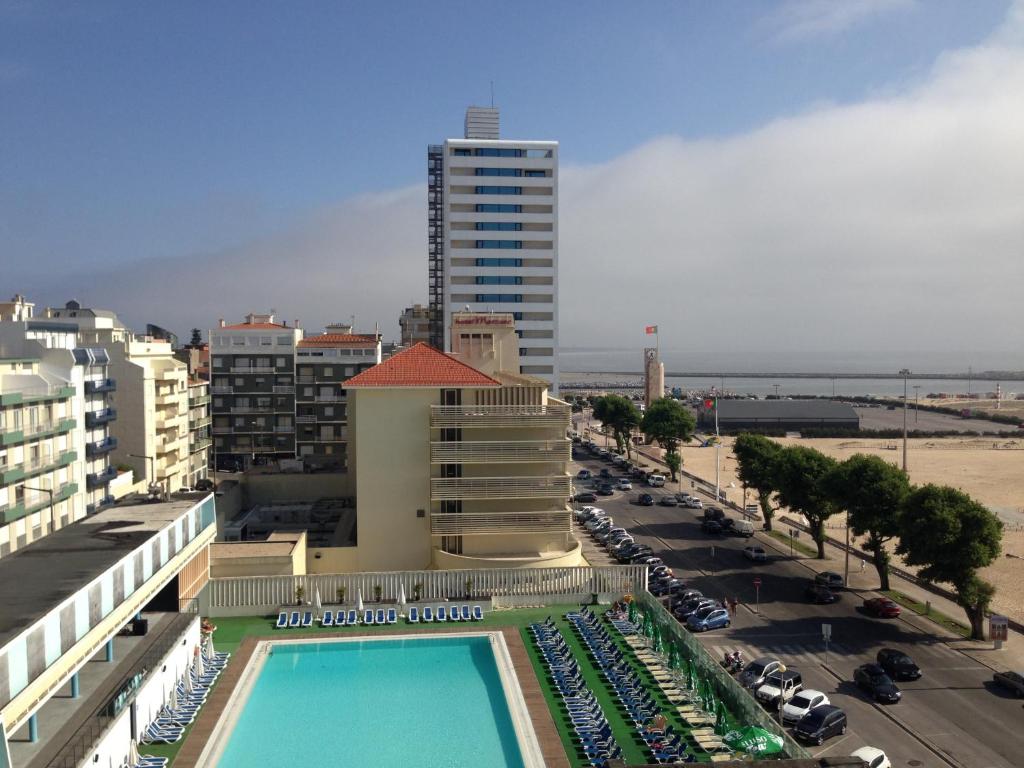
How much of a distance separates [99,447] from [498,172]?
4699cm

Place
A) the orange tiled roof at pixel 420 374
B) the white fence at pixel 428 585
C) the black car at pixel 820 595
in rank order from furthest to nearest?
the black car at pixel 820 595, the orange tiled roof at pixel 420 374, the white fence at pixel 428 585

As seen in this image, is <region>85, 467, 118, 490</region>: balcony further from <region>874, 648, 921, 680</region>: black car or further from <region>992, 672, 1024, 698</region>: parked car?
<region>992, 672, 1024, 698</region>: parked car

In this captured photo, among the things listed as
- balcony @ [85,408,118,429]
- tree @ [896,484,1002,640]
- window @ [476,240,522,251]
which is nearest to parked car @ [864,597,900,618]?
tree @ [896,484,1002,640]

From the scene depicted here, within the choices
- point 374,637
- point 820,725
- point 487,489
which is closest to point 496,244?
point 487,489

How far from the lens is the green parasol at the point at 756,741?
1984 cm

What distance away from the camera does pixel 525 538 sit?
3825 centimetres

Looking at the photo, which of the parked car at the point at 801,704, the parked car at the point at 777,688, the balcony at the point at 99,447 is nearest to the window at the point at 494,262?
the balcony at the point at 99,447

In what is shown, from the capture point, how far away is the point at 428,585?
33.8 m

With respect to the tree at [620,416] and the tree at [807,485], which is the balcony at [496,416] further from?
the tree at [620,416]

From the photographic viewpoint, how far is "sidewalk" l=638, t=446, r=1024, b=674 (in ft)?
101

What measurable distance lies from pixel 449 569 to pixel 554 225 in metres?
50.6

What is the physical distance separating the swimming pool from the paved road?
30.7ft

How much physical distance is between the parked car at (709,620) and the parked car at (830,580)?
321 inches

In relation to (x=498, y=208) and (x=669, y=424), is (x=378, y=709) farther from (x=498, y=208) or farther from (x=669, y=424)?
(x=498, y=208)
